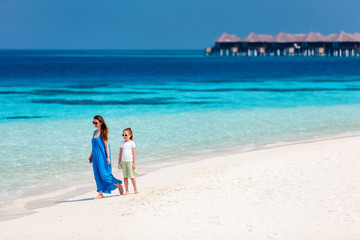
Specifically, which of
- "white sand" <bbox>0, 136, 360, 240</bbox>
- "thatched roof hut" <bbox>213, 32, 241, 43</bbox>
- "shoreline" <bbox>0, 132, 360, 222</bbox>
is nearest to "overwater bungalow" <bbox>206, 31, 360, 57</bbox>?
"thatched roof hut" <bbox>213, 32, 241, 43</bbox>

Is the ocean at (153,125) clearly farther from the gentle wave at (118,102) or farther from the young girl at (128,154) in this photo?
the young girl at (128,154)

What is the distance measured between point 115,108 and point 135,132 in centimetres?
812

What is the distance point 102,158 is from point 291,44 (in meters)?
146

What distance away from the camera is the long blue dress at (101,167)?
25.5 feet

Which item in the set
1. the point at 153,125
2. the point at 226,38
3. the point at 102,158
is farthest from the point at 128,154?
the point at 226,38

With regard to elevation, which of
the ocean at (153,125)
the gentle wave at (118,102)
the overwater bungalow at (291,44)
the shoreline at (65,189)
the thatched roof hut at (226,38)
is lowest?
the shoreline at (65,189)

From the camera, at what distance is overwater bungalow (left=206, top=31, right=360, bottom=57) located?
135125mm

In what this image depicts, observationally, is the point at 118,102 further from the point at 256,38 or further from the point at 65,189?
the point at 256,38

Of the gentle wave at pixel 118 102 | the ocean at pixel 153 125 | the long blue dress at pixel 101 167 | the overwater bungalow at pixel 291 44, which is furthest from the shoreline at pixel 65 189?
the overwater bungalow at pixel 291 44

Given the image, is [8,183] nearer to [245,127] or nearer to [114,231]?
[114,231]

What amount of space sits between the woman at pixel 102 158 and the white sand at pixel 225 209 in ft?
0.70

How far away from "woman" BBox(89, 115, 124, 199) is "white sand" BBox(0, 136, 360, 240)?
214 mm

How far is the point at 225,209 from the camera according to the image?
6617 millimetres

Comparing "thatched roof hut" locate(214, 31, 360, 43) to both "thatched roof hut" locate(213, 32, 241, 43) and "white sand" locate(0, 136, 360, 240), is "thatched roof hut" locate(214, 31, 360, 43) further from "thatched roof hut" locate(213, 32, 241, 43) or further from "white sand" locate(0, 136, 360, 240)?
"white sand" locate(0, 136, 360, 240)
